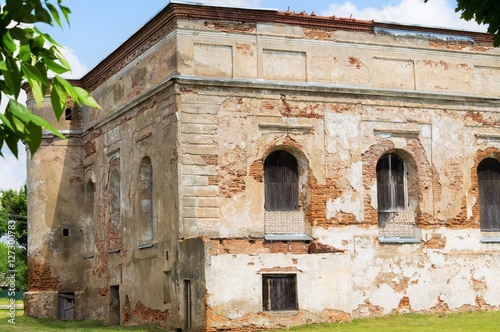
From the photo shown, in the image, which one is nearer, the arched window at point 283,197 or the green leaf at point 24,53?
the green leaf at point 24,53

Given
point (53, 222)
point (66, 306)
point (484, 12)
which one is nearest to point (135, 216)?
point (53, 222)

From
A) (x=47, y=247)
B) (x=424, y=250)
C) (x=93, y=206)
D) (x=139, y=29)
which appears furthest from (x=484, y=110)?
(x=47, y=247)

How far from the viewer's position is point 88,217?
24328mm

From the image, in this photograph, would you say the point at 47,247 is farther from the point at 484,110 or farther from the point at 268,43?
the point at 484,110

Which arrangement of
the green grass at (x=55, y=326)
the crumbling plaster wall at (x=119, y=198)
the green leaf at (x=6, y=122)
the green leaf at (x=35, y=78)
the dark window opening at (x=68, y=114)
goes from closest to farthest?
the green leaf at (x=6, y=122) → the green leaf at (x=35, y=78) → the crumbling plaster wall at (x=119, y=198) → the green grass at (x=55, y=326) → the dark window opening at (x=68, y=114)

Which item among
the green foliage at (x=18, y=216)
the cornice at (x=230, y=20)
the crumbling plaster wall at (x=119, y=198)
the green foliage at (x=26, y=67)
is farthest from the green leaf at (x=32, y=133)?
the green foliage at (x=18, y=216)

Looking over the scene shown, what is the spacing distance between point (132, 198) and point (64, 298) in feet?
17.5

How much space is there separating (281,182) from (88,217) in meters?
7.64

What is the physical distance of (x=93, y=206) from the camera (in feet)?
79.5

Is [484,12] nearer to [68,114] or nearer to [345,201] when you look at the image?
[345,201]

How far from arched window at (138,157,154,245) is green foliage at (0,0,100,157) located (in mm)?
16780

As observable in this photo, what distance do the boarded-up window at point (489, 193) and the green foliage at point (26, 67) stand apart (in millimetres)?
18152

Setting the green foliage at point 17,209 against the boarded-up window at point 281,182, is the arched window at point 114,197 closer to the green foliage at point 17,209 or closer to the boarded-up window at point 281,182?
the boarded-up window at point 281,182

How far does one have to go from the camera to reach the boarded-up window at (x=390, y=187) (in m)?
19.6
